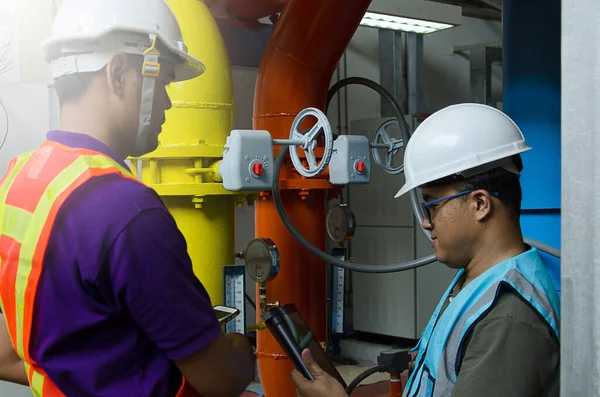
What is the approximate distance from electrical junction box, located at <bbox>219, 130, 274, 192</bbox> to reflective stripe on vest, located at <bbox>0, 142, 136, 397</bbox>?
0.86 m

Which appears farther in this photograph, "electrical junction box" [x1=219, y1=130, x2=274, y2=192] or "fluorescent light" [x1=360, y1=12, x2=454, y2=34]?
"fluorescent light" [x1=360, y1=12, x2=454, y2=34]

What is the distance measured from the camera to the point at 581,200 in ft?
2.59

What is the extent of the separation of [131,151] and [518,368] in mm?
735

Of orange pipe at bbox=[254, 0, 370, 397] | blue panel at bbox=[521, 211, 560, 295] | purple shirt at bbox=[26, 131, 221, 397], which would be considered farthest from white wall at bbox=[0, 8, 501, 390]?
purple shirt at bbox=[26, 131, 221, 397]

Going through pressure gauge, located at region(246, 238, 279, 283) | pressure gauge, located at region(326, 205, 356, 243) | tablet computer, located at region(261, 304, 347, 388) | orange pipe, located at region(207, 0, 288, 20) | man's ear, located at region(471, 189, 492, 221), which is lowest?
tablet computer, located at region(261, 304, 347, 388)

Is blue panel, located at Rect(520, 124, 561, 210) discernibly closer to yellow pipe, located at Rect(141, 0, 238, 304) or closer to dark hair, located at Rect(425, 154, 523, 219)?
dark hair, located at Rect(425, 154, 523, 219)

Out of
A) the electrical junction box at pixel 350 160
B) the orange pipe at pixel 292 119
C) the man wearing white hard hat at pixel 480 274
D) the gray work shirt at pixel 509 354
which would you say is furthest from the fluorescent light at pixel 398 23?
the gray work shirt at pixel 509 354

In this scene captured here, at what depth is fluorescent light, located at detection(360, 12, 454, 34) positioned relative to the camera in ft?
12.6

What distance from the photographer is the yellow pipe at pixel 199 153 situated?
2.00 meters

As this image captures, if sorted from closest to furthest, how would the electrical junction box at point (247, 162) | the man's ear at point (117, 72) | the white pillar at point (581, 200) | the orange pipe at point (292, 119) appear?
the white pillar at point (581, 200)
the man's ear at point (117, 72)
the electrical junction box at point (247, 162)
the orange pipe at point (292, 119)

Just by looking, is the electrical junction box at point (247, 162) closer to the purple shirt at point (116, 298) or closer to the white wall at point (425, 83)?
the purple shirt at point (116, 298)

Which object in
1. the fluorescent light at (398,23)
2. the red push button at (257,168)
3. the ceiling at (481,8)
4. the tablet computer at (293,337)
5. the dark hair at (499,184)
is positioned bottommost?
the tablet computer at (293,337)

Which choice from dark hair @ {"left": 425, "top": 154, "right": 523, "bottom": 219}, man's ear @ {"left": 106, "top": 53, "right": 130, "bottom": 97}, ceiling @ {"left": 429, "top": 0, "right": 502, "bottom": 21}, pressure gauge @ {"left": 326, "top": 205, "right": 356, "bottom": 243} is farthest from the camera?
ceiling @ {"left": 429, "top": 0, "right": 502, "bottom": 21}

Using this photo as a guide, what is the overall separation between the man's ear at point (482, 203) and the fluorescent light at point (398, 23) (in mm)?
2662
